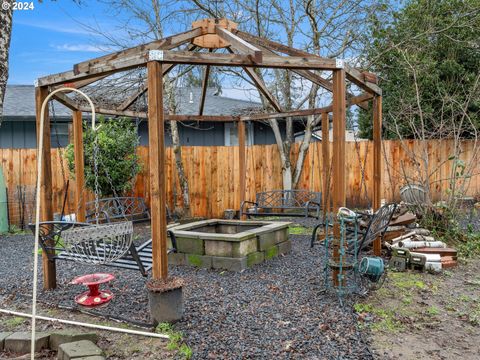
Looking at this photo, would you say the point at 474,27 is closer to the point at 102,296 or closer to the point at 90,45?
the point at 90,45

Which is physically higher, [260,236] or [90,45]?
[90,45]

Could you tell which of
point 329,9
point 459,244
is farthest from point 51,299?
point 329,9

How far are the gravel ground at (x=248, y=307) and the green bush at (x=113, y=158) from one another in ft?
8.91

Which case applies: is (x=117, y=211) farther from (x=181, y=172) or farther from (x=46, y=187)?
(x=46, y=187)

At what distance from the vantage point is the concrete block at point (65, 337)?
2807mm

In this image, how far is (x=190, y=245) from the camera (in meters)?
5.00

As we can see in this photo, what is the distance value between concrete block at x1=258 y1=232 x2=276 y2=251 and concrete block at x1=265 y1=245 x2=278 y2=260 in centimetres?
4

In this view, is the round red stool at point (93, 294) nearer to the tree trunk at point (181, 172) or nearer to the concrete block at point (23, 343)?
the concrete block at point (23, 343)

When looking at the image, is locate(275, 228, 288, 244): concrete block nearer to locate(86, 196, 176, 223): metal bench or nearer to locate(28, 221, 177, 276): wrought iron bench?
locate(28, 221, 177, 276): wrought iron bench

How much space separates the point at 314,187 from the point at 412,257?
16.7 feet

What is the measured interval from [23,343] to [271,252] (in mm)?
3128

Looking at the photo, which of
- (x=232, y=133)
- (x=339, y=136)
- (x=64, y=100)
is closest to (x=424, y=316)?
(x=339, y=136)

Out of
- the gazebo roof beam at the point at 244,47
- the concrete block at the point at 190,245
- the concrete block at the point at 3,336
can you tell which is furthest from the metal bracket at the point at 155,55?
the concrete block at the point at 190,245

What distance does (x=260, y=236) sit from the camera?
5.09 metres
